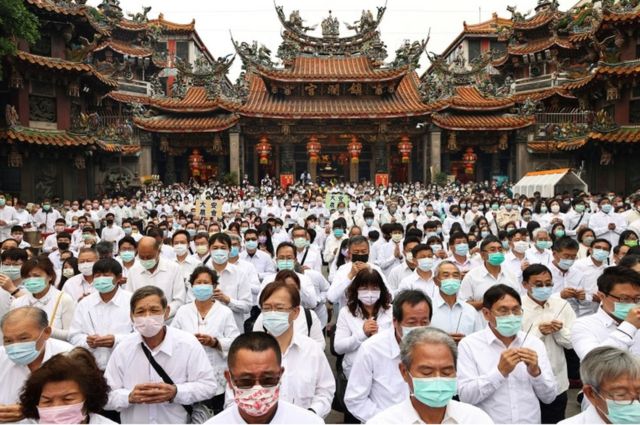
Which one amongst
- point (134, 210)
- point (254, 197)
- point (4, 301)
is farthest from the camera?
point (254, 197)

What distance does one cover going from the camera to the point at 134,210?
18.5 metres

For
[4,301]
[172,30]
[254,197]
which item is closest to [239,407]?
[4,301]

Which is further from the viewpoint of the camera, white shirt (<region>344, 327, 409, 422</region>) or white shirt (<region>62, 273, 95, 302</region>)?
white shirt (<region>62, 273, 95, 302</region>)

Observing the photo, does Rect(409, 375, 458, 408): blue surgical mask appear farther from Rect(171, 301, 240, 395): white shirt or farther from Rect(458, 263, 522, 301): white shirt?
Rect(458, 263, 522, 301): white shirt

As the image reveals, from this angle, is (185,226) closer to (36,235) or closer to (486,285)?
(36,235)

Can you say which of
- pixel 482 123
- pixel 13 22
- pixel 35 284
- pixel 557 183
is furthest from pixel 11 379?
pixel 482 123

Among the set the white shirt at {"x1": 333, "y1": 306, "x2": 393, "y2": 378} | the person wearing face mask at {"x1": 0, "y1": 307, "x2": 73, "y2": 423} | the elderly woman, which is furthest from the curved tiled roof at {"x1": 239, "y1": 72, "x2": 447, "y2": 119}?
the elderly woman

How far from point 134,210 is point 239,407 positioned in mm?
16792

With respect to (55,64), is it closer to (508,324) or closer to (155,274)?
(155,274)

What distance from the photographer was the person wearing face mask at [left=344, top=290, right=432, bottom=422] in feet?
13.0

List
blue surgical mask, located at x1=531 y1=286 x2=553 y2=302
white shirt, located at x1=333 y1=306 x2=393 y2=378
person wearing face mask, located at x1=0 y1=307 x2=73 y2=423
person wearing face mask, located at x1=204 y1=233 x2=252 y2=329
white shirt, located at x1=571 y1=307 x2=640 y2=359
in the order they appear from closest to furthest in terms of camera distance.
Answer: person wearing face mask, located at x1=0 y1=307 x2=73 y2=423 < white shirt, located at x1=571 y1=307 x2=640 y2=359 < white shirt, located at x1=333 y1=306 x2=393 y2=378 < blue surgical mask, located at x1=531 y1=286 x2=553 y2=302 < person wearing face mask, located at x1=204 y1=233 x2=252 y2=329

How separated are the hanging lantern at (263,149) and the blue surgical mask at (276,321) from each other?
27.9m

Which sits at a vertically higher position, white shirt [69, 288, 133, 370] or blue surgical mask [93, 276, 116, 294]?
blue surgical mask [93, 276, 116, 294]

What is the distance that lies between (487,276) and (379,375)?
2.99 meters
